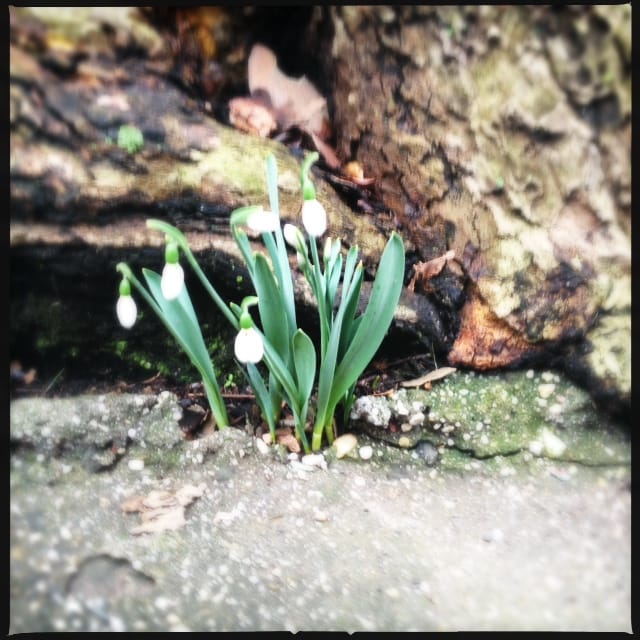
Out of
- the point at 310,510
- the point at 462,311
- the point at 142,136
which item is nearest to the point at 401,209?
the point at 462,311

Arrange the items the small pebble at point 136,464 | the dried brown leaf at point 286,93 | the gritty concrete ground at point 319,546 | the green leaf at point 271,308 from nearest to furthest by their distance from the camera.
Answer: the gritty concrete ground at point 319,546, the green leaf at point 271,308, the small pebble at point 136,464, the dried brown leaf at point 286,93

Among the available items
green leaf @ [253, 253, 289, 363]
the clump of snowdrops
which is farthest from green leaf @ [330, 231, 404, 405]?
green leaf @ [253, 253, 289, 363]

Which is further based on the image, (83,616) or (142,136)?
(142,136)

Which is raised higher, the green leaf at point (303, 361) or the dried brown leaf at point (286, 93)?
the dried brown leaf at point (286, 93)

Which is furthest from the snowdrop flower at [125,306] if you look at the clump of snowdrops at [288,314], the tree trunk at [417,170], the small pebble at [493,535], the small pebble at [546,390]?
the small pebble at [546,390]

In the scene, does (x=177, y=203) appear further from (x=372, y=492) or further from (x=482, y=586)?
(x=482, y=586)

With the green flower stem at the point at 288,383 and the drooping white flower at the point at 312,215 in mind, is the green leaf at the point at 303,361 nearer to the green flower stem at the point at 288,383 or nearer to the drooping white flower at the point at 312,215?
the green flower stem at the point at 288,383
